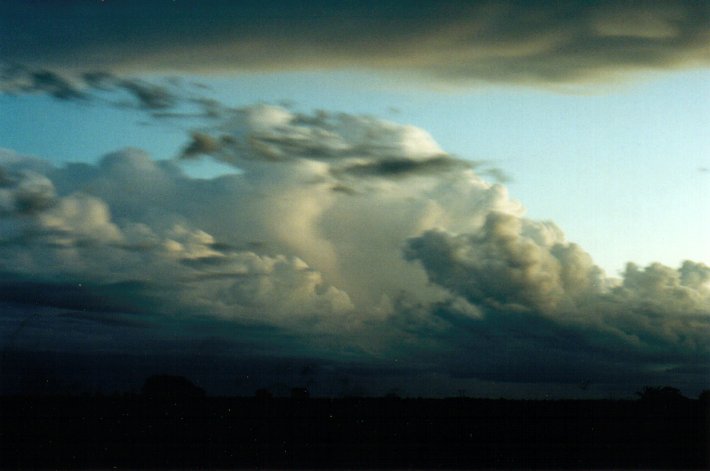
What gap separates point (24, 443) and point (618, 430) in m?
67.2

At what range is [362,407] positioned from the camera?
12444cm

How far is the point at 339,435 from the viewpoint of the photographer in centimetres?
Result: 8319

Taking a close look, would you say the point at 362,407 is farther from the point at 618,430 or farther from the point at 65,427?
the point at 65,427

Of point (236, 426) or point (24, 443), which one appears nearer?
point (24, 443)

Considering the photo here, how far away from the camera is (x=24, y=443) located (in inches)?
2670

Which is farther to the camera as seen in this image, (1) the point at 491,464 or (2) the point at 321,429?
(2) the point at 321,429

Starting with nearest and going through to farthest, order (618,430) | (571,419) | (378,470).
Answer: (378,470) < (618,430) < (571,419)

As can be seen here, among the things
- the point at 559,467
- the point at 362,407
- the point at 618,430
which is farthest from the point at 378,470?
the point at 362,407

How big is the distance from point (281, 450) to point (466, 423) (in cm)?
3477

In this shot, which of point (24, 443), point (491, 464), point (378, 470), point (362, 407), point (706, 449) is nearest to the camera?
point (378, 470)

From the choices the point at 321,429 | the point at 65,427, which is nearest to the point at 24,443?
the point at 65,427

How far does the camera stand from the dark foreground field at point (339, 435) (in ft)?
206

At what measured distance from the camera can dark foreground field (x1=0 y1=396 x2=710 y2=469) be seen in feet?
206

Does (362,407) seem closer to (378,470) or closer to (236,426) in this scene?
(236,426)
